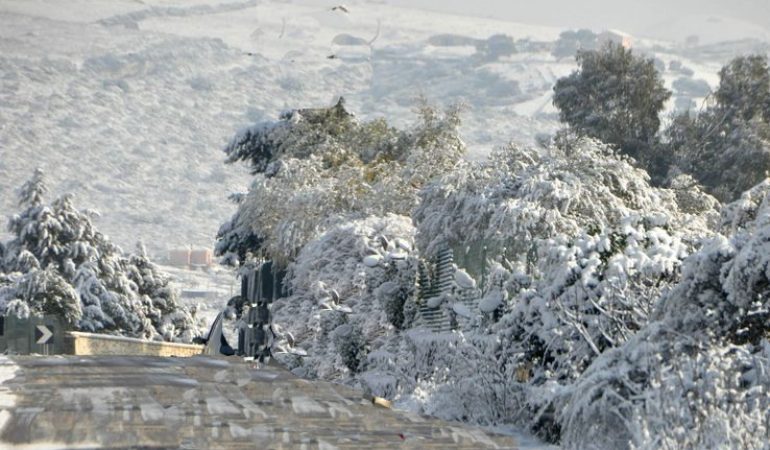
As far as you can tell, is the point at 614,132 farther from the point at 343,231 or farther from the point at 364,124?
the point at 343,231

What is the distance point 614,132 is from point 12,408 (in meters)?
52.9

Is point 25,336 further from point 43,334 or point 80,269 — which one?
point 80,269

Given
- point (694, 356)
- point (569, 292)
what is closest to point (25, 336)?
point (569, 292)

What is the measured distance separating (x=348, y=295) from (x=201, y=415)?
20921 mm

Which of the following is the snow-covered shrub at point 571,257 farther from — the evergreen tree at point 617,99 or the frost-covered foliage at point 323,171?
the evergreen tree at point 617,99

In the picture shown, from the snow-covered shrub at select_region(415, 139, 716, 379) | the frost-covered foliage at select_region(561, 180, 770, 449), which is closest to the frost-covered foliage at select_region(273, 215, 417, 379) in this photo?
the snow-covered shrub at select_region(415, 139, 716, 379)

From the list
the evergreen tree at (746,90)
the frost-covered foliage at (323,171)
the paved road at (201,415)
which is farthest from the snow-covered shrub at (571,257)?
the evergreen tree at (746,90)

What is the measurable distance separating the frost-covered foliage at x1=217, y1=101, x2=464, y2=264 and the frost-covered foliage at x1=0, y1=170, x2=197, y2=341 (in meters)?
18.4

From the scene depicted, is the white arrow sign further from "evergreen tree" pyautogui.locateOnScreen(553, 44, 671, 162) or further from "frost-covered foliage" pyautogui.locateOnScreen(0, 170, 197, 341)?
"evergreen tree" pyautogui.locateOnScreen(553, 44, 671, 162)

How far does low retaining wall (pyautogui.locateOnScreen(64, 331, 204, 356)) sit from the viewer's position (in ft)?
161

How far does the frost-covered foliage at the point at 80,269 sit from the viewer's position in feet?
254

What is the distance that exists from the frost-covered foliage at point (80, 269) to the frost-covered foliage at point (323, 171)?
60.4ft

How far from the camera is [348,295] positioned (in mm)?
35750

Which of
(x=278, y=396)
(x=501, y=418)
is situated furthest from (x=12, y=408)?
(x=501, y=418)
